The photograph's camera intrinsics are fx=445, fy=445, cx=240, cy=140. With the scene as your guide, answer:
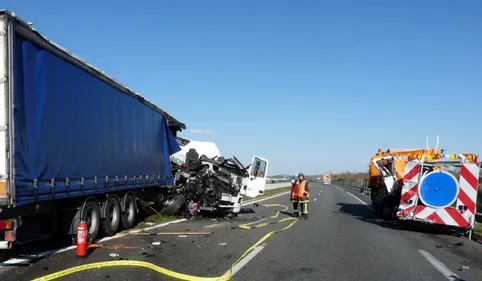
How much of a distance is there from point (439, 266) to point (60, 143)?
7061 millimetres

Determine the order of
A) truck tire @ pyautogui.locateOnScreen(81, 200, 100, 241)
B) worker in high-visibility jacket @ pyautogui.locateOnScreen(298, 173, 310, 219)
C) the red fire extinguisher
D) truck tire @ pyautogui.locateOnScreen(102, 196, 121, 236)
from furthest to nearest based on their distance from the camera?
worker in high-visibility jacket @ pyautogui.locateOnScreen(298, 173, 310, 219) < truck tire @ pyautogui.locateOnScreen(102, 196, 121, 236) < truck tire @ pyautogui.locateOnScreen(81, 200, 100, 241) < the red fire extinguisher

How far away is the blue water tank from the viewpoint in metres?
12.4

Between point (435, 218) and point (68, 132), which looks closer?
point (68, 132)

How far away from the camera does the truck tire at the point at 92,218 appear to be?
29.9 feet

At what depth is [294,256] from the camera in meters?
8.34

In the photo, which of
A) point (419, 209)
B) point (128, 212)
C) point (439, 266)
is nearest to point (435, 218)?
point (419, 209)

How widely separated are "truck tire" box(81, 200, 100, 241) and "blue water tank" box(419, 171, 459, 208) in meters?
8.81

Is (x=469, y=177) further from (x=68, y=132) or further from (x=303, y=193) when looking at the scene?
(x=68, y=132)

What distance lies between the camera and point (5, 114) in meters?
6.35

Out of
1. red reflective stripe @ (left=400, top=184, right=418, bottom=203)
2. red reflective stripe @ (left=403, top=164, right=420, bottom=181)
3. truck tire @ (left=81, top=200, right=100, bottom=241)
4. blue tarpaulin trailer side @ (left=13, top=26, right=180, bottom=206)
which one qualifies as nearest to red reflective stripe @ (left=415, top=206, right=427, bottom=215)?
red reflective stripe @ (left=400, top=184, right=418, bottom=203)

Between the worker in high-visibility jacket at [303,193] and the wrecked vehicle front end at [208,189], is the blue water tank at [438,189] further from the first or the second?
the wrecked vehicle front end at [208,189]

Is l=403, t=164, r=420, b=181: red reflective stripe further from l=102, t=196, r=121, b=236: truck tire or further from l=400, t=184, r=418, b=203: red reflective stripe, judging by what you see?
l=102, t=196, r=121, b=236: truck tire

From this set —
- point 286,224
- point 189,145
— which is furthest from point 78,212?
point 189,145

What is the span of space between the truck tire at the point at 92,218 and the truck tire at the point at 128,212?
1.66m
